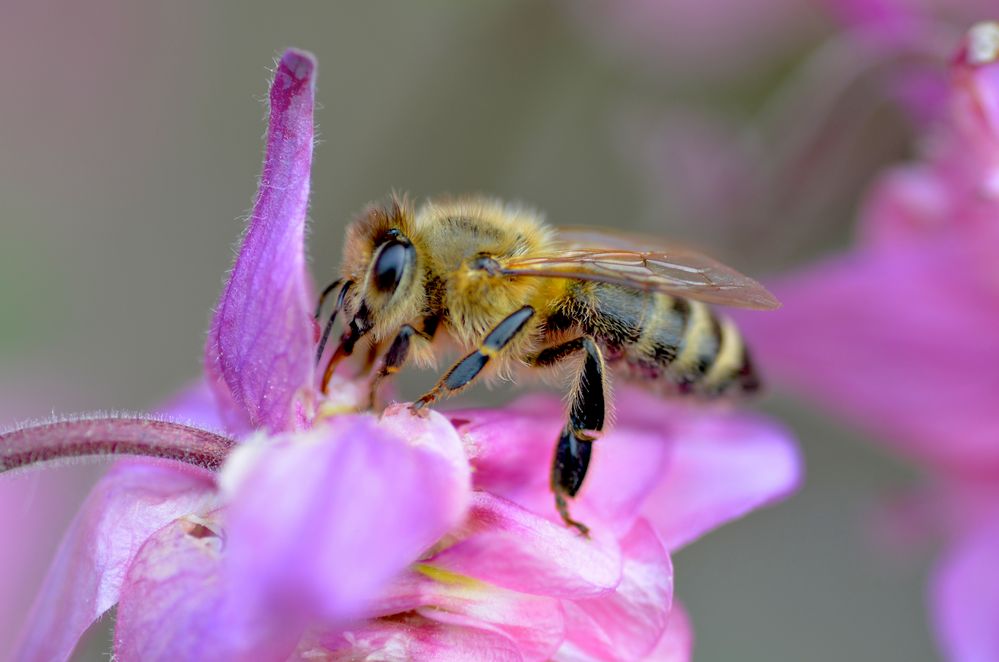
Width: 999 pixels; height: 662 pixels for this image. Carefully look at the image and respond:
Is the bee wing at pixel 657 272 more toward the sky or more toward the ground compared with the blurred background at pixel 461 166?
more toward the sky

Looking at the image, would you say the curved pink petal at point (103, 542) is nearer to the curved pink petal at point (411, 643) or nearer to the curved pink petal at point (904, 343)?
the curved pink petal at point (411, 643)

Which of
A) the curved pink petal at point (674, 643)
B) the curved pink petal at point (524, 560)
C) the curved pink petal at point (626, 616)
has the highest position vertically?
the curved pink petal at point (524, 560)

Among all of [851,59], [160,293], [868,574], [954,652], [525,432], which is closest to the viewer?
[525,432]

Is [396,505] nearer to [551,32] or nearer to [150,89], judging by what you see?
[551,32]

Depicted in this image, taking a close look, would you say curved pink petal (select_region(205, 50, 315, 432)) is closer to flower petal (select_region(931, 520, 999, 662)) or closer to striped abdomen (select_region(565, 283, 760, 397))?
striped abdomen (select_region(565, 283, 760, 397))

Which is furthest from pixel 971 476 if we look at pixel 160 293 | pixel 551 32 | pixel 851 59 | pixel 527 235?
pixel 160 293

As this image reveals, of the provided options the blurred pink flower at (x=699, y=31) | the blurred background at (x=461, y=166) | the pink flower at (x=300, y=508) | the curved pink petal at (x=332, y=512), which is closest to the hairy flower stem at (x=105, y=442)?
the pink flower at (x=300, y=508)

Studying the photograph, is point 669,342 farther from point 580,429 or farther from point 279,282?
point 279,282
